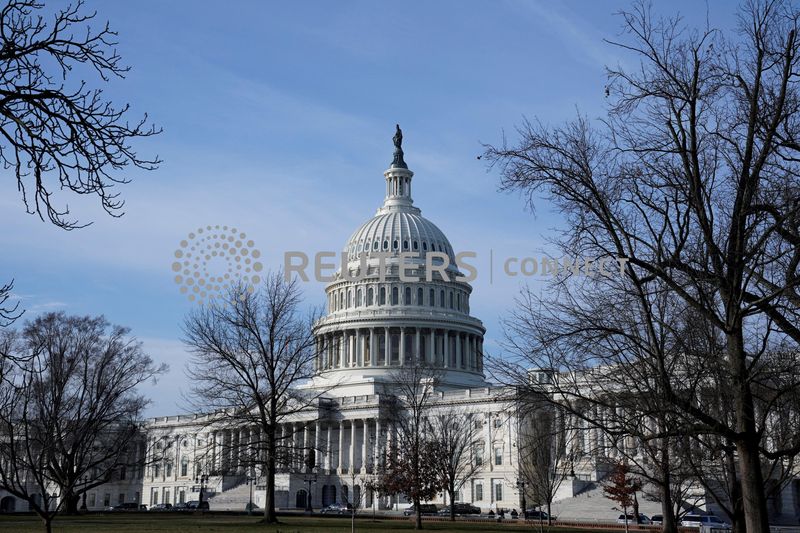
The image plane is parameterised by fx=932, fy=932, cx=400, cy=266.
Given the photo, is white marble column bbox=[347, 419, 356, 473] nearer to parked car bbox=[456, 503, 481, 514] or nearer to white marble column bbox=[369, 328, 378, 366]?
white marble column bbox=[369, 328, 378, 366]

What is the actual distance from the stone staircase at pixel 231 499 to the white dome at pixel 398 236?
49.5 metres

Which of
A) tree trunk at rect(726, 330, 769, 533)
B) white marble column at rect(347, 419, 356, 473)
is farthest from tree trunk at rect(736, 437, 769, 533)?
white marble column at rect(347, 419, 356, 473)

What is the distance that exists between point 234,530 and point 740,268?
3343 cm

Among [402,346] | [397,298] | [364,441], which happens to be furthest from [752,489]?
[397,298]

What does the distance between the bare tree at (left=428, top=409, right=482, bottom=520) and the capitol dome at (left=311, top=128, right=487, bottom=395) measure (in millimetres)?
26774

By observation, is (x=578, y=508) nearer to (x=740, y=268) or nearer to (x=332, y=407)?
(x=332, y=407)

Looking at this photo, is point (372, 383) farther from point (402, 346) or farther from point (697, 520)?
point (697, 520)

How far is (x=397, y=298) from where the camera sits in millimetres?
146125

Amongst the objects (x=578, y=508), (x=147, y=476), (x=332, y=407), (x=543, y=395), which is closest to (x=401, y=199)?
(x=332, y=407)

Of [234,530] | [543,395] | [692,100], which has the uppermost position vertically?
[692,100]

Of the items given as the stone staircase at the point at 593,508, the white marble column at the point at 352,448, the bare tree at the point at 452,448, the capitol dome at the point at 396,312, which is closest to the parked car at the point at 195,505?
the white marble column at the point at 352,448

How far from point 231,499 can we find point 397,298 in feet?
153

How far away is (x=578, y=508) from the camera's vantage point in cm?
8412

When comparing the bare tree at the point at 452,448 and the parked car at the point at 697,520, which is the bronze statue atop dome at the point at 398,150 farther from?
the parked car at the point at 697,520
